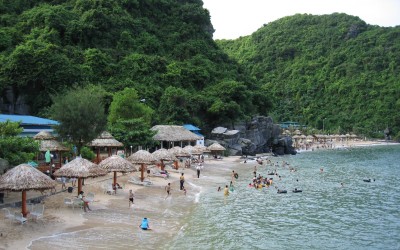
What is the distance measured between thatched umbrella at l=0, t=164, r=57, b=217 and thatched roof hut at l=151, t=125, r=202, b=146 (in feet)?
92.4

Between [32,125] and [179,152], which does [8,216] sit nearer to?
[32,125]

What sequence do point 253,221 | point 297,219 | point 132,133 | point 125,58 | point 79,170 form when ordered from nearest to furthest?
point 79,170
point 253,221
point 297,219
point 132,133
point 125,58

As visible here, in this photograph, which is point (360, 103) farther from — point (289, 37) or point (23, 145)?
point (23, 145)

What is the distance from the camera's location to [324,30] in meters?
157

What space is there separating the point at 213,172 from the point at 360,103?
9916 centimetres

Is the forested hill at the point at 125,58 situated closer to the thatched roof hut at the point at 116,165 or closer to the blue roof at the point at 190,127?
the blue roof at the point at 190,127

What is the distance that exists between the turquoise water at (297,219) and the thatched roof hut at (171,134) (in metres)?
12.9

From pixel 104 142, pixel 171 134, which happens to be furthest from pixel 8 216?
pixel 171 134

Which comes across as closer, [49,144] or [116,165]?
[116,165]

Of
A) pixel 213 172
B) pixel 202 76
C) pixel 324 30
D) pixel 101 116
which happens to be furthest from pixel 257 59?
pixel 101 116

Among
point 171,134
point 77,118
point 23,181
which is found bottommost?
point 23,181

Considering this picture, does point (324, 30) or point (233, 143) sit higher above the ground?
point (324, 30)

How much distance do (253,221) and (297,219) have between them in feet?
8.41

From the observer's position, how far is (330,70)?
139 metres
